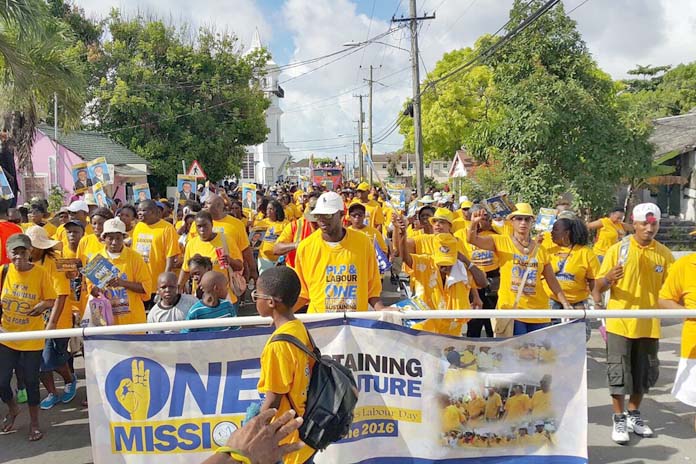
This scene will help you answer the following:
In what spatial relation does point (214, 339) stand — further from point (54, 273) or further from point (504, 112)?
point (504, 112)

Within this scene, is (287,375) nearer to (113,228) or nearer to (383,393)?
(383,393)

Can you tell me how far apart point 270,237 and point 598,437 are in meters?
5.54

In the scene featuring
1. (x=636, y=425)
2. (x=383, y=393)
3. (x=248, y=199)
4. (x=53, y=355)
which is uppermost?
(x=248, y=199)

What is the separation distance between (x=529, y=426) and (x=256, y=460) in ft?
8.47

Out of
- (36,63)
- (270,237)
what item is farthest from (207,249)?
(36,63)

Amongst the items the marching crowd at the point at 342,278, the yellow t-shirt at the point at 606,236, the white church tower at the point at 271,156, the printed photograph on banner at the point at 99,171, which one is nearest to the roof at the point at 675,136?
the yellow t-shirt at the point at 606,236

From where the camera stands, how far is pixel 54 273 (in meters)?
5.60

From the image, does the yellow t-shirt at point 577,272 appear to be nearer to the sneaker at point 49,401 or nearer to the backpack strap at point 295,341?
the backpack strap at point 295,341

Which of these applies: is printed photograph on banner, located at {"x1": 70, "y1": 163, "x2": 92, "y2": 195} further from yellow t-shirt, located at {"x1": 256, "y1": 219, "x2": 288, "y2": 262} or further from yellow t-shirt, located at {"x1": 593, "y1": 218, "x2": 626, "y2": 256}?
yellow t-shirt, located at {"x1": 593, "y1": 218, "x2": 626, "y2": 256}

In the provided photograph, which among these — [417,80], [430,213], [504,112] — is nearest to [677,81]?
[417,80]

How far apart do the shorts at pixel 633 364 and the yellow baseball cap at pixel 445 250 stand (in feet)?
5.00

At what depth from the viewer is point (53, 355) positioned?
241 inches

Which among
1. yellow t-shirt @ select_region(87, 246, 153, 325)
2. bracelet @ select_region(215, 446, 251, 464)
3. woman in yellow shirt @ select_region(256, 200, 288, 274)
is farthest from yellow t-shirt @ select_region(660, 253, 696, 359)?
woman in yellow shirt @ select_region(256, 200, 288, 274)

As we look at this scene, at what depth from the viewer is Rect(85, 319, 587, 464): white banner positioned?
385 cm
